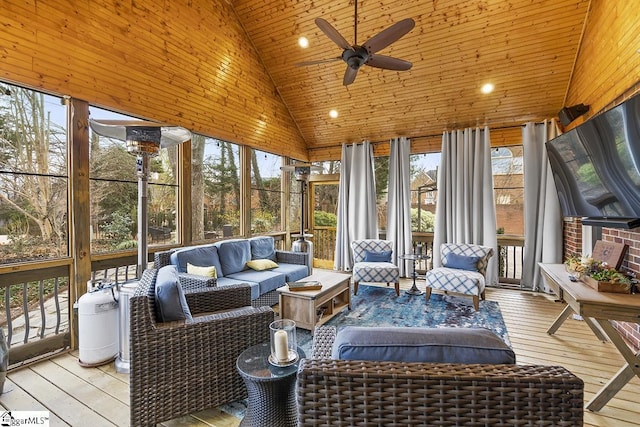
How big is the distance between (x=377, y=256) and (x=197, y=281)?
286 cm

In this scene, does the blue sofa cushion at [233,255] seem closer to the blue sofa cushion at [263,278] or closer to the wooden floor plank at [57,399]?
the blue sofa cushion at [263,278]

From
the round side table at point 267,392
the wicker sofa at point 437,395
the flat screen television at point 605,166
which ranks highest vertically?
the flat screen television at point 605,166

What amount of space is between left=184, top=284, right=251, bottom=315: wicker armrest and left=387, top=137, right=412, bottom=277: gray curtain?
3705mm

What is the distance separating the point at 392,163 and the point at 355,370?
4.95 meters

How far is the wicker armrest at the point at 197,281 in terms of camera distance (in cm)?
275

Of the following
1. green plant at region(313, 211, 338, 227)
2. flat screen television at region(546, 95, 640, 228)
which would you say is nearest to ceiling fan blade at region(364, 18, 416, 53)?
flat screen television at region(546, 95, 640, 228)

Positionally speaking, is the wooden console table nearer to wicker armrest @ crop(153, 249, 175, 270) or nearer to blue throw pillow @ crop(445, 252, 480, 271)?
blue throw pillow @ crop(445, 252, 480, 271)

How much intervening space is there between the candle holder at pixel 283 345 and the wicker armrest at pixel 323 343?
0.12 m

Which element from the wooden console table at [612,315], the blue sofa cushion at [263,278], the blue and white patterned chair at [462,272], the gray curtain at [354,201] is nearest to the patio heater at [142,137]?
the blue sofa cushion at [263,278]

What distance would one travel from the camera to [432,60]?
4.22 metres

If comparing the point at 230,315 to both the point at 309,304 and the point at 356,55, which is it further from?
the point at 356,55

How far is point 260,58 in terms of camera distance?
4.95m

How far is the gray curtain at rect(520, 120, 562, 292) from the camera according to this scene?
14.6 ft

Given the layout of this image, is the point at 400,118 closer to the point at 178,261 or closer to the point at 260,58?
the point at 260,58
